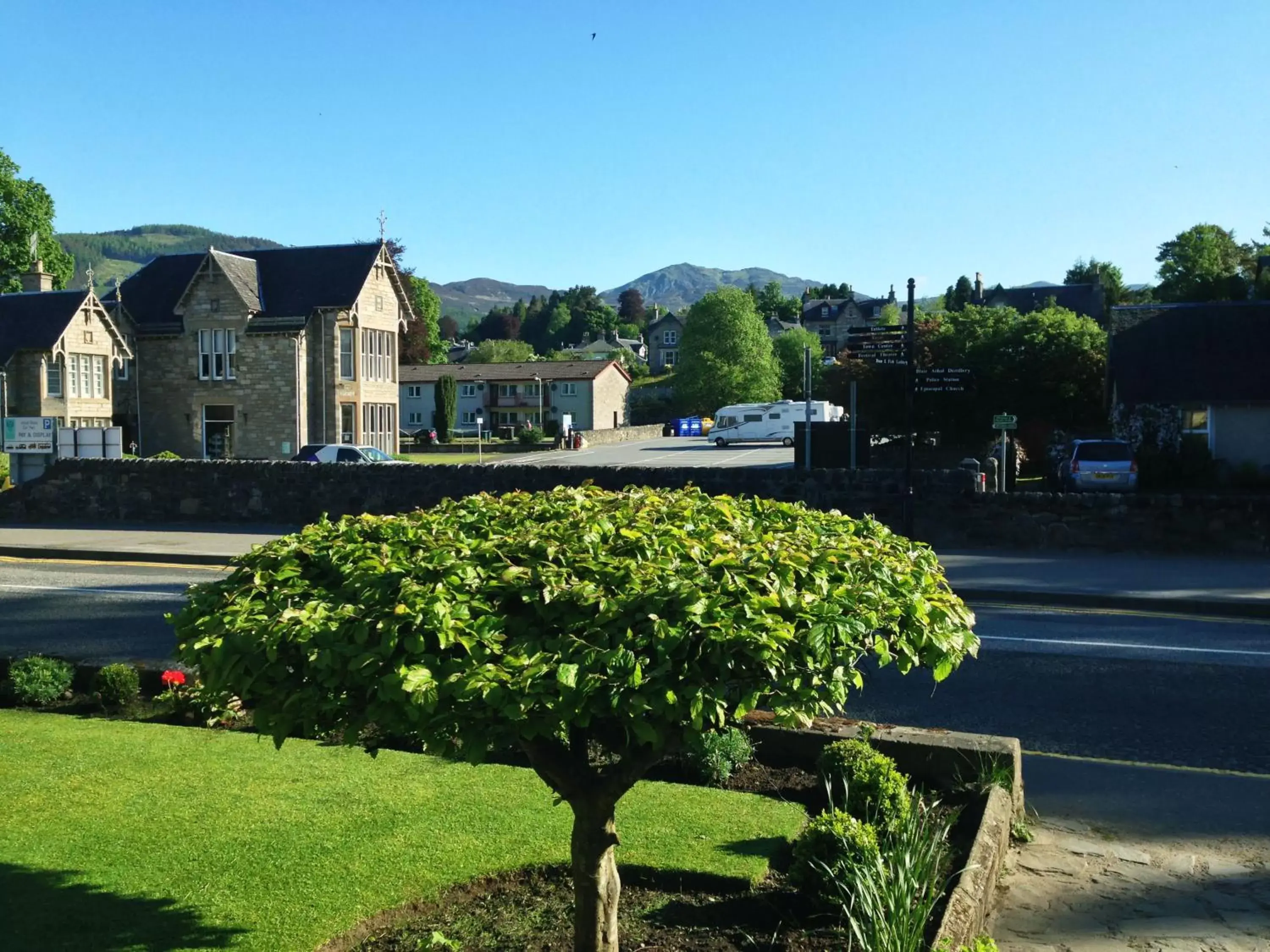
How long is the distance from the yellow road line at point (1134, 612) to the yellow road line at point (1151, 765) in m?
6.81

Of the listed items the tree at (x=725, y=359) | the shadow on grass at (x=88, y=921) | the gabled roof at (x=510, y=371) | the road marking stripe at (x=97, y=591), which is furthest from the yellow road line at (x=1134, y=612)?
the tree at (x=725, y=359)

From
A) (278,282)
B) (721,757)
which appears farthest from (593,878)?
(278,282)

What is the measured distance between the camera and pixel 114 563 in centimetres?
2016

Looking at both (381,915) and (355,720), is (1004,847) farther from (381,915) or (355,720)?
(355,720)

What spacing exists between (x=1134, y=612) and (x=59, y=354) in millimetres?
48178

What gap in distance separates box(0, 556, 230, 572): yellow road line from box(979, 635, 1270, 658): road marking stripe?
12.7 m

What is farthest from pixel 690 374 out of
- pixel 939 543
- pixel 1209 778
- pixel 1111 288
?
pixel 1209 778

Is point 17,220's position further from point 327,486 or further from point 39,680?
point 39,680

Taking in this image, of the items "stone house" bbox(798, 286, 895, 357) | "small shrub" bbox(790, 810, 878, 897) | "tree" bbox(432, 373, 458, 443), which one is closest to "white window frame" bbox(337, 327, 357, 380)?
"tree" bbox(432, 373, 458, 443)

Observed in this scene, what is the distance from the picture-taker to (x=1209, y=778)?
769 centimetres

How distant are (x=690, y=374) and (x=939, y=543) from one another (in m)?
79.5

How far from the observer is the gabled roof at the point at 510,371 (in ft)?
304

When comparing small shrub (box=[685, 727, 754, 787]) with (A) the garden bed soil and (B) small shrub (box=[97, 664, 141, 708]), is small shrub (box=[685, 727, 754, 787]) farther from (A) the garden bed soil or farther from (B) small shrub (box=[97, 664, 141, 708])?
(B) small shrub (box=[97, 664, 141, 708])

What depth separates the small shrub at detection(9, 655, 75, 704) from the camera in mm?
9156
